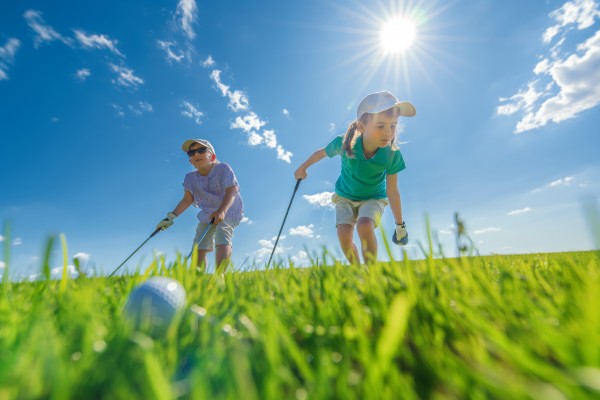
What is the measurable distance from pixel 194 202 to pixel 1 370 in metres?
6.19

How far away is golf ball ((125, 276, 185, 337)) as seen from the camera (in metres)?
1.38

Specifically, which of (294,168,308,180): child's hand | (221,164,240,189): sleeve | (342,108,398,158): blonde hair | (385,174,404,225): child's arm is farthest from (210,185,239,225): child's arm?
(385,174,404,225): child's arm

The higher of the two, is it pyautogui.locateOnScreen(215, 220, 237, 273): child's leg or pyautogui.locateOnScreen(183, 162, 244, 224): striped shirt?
pyautogui.locateOnScreen(183, 162, 244, 224): striped shirt

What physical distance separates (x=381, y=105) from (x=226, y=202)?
3023 millimetres

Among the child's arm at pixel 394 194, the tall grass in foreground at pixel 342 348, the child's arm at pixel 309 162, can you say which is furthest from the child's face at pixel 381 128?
the tall grass in foreground at pixel 342 348

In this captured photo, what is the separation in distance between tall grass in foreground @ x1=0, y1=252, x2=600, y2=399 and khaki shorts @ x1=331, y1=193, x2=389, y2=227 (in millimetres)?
3660

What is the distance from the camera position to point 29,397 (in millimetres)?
826

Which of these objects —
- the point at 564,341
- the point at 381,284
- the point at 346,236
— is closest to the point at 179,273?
the point at 381,284

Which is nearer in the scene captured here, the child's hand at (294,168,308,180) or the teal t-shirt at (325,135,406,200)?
the teal t-shirt at (325,135,406,200)

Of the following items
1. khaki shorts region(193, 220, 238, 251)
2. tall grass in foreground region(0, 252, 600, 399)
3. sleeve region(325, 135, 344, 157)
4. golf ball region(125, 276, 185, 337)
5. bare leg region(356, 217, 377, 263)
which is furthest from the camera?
khaki shorts region(193, 220, 238, 251)

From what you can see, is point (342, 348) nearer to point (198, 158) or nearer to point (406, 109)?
point (406, 109)

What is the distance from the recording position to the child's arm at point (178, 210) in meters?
6.28

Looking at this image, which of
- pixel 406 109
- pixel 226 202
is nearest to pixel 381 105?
pixel 406 109

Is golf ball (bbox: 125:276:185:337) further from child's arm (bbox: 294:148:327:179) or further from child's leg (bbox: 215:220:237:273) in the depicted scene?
child's leg (bbox: 215:220:237:273)
